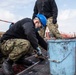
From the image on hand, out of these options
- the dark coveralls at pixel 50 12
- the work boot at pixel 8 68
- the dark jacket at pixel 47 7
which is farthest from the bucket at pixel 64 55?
the dark jacket at pixel 47 7

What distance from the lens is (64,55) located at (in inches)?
178

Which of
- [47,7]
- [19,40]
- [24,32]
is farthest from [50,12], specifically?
[19,40]

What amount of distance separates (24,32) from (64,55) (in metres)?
1.14

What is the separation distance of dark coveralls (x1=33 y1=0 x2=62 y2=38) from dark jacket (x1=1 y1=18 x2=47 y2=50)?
2.25 metres

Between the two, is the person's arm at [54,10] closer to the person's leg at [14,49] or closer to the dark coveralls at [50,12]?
the dark coveralls at [50,12]

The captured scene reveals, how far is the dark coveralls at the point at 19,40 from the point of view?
4992 millimetres

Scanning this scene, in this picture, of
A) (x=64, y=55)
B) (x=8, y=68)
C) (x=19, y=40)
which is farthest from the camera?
(x=19, y=40)

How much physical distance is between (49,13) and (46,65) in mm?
2542

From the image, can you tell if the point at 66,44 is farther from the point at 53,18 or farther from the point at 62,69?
the point at 53,18

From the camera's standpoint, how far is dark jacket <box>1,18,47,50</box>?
16.3 feet

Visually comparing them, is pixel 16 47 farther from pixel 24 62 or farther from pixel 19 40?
pixel 24 62

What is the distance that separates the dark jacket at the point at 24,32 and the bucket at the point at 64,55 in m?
0.51

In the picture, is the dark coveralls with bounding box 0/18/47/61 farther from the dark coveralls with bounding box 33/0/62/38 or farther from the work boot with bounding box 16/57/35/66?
the dark coveralls with bounding box 33/0/62/38

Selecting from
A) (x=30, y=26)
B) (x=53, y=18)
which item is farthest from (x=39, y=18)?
A: (x=53, y=18)
